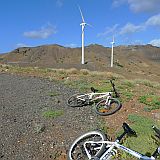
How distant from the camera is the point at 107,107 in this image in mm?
10180

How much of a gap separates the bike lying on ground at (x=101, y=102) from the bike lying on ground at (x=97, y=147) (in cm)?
270

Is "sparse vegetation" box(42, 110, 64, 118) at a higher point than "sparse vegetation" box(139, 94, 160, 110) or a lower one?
lower

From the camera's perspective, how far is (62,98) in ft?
41.7

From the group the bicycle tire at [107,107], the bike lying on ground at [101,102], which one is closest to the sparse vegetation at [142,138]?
the bicycle tire at [107,107]

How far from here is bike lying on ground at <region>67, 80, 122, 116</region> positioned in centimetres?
1000

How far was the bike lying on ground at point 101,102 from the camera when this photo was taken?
394 inches

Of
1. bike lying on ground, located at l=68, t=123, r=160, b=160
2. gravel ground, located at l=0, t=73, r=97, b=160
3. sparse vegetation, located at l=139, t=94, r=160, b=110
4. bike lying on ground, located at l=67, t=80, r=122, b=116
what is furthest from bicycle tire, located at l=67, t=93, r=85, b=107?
bike lying on ground, located at l=68, t=123, r=160, b=160

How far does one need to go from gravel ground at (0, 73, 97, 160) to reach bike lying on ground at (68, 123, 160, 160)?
19.2 inches

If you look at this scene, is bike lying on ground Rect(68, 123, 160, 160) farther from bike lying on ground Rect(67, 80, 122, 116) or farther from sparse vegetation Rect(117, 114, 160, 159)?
bike lying on ground Rect(67, 80, 122, 116)

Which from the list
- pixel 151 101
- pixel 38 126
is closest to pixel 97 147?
pixel 38 126

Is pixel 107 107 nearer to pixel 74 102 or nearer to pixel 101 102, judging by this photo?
pixel 101 102

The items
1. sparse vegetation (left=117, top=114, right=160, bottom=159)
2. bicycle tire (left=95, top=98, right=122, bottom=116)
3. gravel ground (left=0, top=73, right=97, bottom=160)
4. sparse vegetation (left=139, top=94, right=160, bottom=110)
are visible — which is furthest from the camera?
sparse vegetation (left=139, top=94, right=160, bottom=110)

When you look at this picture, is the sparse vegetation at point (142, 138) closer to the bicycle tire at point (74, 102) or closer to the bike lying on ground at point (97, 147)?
the bike lying on ground at point (97, 147)

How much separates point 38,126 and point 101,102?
8.73 ft
